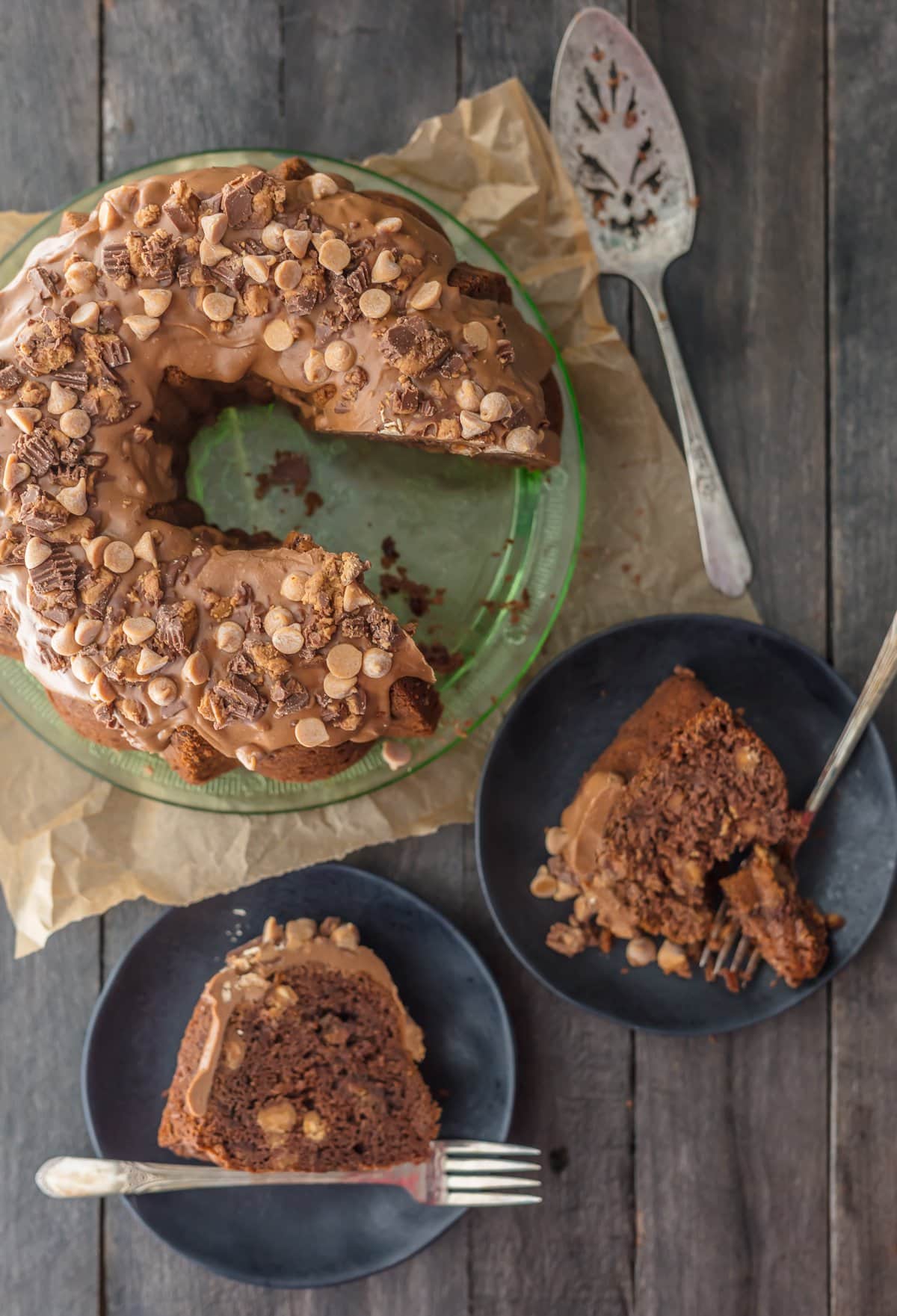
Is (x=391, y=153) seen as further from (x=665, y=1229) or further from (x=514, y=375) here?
(x=665, y=1229)

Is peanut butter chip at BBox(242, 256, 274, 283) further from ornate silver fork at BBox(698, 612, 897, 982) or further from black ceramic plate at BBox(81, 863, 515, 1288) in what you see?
ornate silver fork at BBox(698, 612, 897, 982)

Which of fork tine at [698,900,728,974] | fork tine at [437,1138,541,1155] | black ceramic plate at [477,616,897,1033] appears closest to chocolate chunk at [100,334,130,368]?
black ceramic plate at [477,616,897,1033]

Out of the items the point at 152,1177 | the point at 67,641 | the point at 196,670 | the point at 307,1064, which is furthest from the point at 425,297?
the point at 152,1177

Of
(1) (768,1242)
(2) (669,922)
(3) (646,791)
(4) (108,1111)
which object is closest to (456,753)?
(3) (646,791)

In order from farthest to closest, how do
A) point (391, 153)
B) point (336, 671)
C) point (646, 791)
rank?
point (391, 153) → point (646, 791) → point (336, 671)

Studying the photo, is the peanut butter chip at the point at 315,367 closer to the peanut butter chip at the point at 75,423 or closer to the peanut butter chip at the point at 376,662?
the peanut butter chip at the point at 75,423

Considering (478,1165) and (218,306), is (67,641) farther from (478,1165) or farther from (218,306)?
(478,1165)

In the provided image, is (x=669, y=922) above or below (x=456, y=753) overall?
below

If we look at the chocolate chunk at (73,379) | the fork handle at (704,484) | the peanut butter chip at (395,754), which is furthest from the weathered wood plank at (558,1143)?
the chocolate chunk at (73,379)

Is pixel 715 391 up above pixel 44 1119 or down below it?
above
